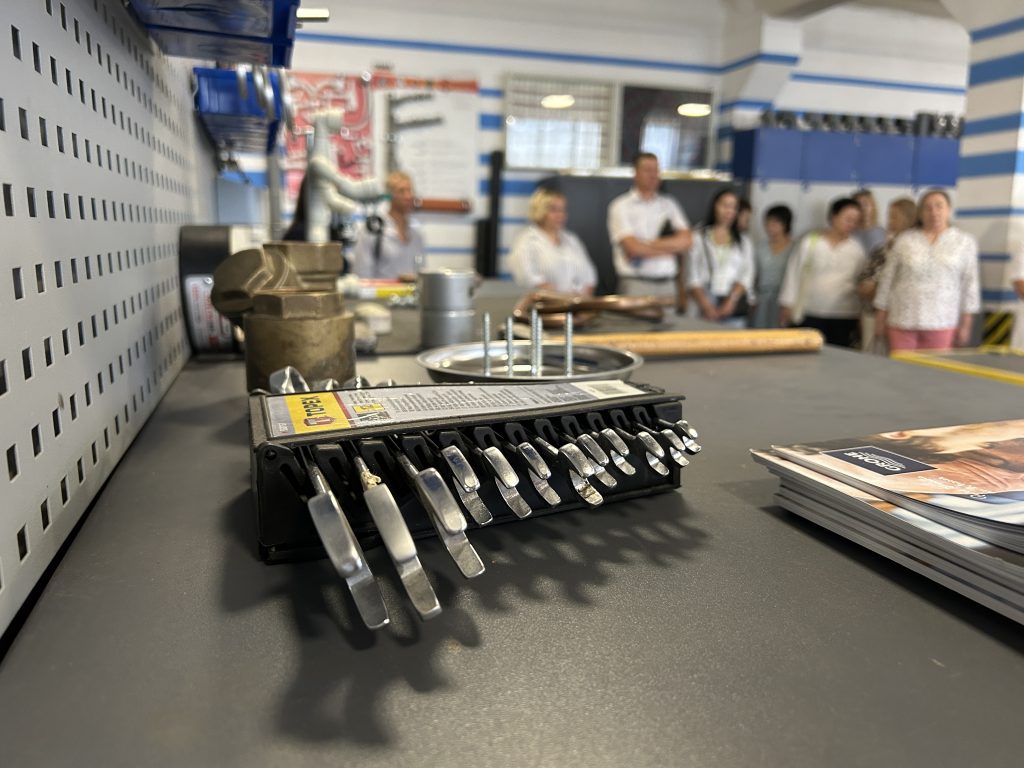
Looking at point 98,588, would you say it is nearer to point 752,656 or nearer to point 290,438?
point 290,438

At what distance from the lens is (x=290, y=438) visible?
44 centimetres

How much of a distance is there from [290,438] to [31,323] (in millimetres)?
171

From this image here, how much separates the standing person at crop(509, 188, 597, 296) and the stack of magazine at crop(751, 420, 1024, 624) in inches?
128

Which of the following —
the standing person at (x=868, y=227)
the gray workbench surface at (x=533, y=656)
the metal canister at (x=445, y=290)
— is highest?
the standing person at (x=868, y=227)

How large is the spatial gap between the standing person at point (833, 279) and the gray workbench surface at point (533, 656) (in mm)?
4216

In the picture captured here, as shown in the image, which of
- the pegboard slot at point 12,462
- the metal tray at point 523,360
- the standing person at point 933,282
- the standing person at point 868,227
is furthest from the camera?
the standing person at point 868,227

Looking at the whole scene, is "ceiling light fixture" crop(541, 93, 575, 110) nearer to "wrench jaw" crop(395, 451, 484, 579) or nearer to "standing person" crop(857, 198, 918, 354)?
"standing person" crop(857, 198, 918, 354)

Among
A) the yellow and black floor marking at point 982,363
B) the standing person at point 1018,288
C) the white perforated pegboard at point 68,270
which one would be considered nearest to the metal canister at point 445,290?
the white perforated pegboard at point 68,270

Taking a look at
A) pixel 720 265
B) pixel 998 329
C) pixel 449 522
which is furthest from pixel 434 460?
pixel 720 265

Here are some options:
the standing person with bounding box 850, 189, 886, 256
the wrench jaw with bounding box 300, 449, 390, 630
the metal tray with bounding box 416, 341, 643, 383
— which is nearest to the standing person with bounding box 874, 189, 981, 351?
the standing person with bounding box 850, 189, 886, 256

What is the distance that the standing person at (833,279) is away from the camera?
4352mm

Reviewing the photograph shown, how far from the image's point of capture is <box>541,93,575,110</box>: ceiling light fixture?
515 cm

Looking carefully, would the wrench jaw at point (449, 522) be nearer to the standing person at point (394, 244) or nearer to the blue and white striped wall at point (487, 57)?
the standing person at point (394, 244)

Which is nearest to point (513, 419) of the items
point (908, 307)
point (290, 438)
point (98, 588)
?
point (290, 438)
